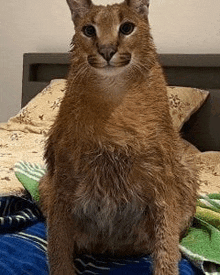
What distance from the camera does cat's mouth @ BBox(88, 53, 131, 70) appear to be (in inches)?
27.8

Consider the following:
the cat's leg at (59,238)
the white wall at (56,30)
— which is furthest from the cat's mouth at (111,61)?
the white wall at (56,30)

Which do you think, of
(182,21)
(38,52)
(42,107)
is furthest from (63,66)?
(182,21)

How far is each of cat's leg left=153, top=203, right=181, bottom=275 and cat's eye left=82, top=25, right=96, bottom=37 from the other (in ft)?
1.09

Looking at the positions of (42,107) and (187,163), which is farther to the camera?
(42,107)

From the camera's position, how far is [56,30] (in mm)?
3291

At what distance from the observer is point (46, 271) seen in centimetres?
84

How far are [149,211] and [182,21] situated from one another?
227 cm

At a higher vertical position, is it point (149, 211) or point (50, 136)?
point (50, 136)

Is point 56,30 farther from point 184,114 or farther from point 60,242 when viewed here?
point 60,242

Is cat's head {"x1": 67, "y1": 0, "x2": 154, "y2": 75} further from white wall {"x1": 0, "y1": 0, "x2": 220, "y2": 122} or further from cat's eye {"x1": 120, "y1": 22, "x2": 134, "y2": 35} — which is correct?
white wall {"x1": 0, "y1": 0, "x2": 220, "y2": 122}

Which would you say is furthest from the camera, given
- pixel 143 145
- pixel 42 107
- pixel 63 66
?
pixel 63 66

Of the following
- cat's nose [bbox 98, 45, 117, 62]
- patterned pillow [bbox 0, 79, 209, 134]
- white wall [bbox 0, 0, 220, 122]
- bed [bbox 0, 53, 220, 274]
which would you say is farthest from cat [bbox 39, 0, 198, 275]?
white wall [bbox 0, 0, 220, 122]

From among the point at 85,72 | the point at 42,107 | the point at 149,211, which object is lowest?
the point at 42,107

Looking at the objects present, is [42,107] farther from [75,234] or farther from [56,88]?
[75,234]
